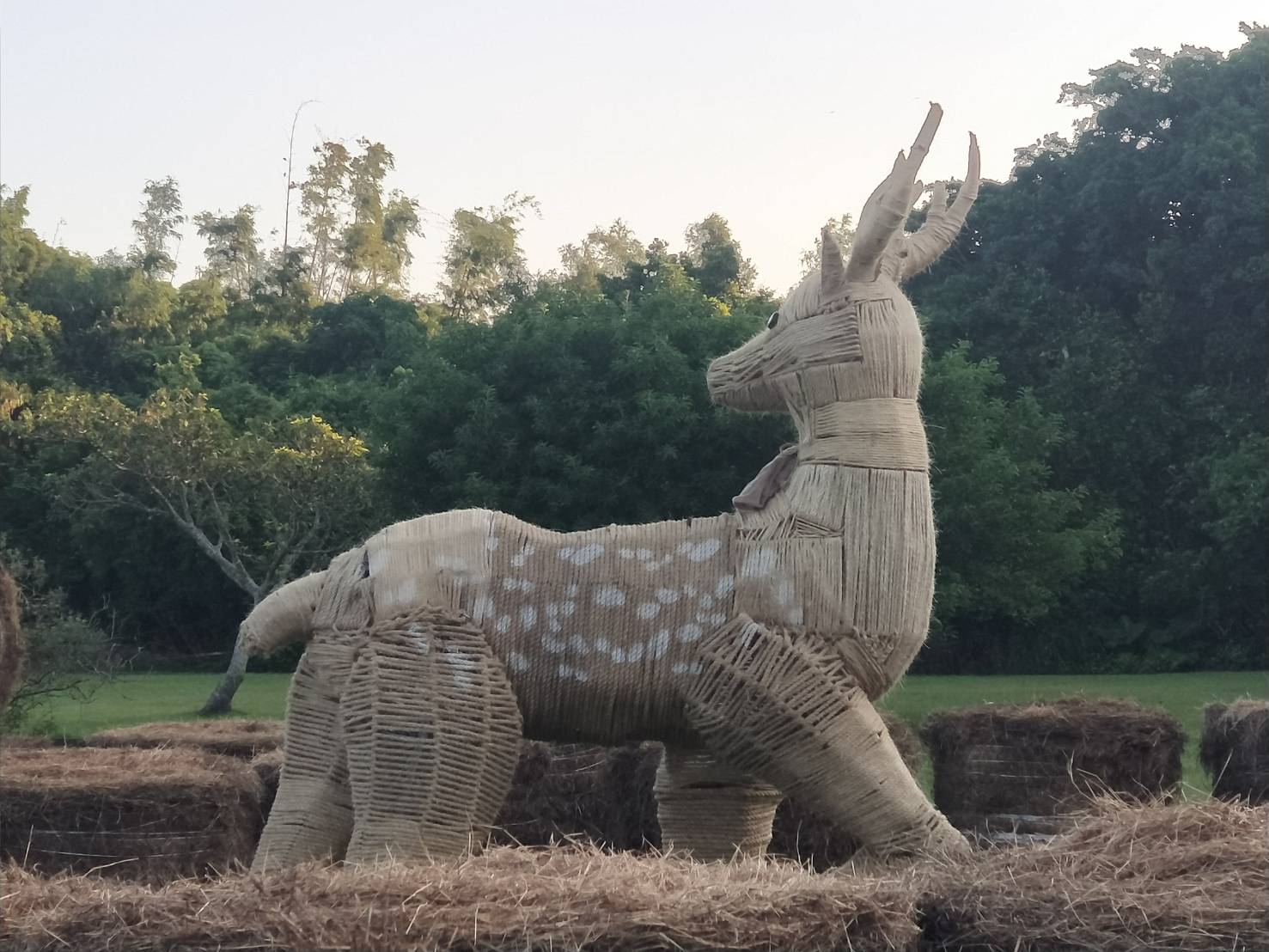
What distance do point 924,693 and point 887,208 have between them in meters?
13.2

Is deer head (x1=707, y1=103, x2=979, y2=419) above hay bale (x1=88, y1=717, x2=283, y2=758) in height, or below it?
above

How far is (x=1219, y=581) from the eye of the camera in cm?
2277

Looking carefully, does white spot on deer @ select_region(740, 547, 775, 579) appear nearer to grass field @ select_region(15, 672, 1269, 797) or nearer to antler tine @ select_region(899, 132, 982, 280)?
antler tine @ select_region(899, 132, 982, 280)

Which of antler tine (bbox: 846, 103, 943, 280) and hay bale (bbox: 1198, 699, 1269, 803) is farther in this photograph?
hay bale (bbox: 1198, 699, 1269, 803)

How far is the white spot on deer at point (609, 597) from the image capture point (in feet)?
17.0

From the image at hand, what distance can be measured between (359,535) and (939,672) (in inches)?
332

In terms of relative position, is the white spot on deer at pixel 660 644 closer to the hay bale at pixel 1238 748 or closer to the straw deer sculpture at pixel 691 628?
the straw deer sculpture at pixel 691 628

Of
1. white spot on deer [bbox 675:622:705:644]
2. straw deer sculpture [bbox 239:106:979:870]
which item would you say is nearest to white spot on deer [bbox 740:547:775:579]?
straw deer sculpture [bbox 239:106:979:870]

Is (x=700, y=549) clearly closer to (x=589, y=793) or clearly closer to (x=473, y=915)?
(x=473, y=915)

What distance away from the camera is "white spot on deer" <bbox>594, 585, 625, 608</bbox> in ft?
17.0

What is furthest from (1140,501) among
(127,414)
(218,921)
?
(218,921)

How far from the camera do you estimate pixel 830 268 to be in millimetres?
5312

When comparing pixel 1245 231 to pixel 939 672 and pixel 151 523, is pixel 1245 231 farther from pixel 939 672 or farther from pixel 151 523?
pixel 151 523

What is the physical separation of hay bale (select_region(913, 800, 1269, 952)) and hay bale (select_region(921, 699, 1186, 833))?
361cm
